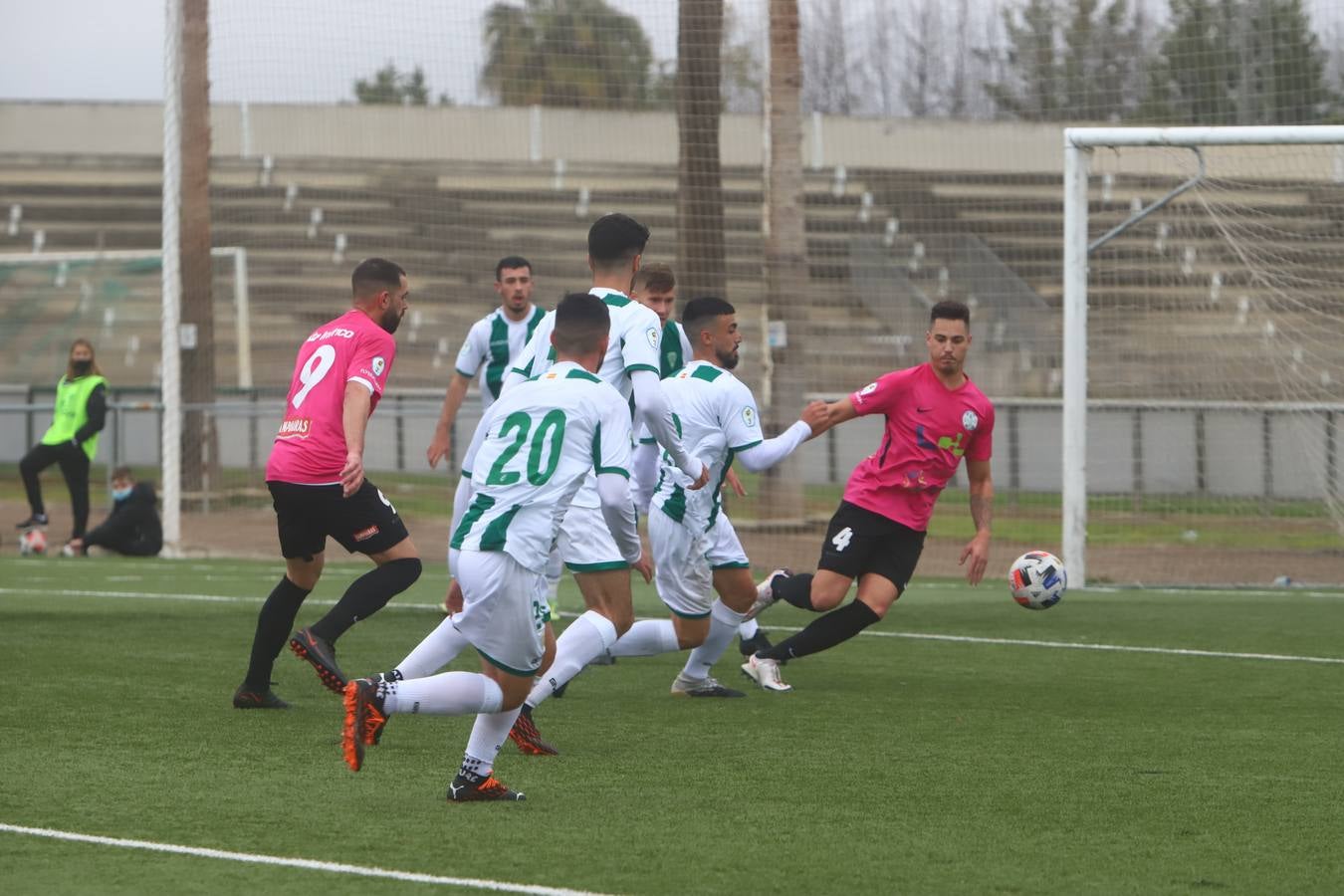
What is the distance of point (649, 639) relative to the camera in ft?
26.8

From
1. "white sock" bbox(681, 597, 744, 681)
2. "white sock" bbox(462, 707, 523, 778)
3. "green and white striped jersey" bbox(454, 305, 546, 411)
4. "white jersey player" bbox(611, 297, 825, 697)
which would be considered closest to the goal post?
"green and white striped jersey" bbox(454, 305, 546, 411)

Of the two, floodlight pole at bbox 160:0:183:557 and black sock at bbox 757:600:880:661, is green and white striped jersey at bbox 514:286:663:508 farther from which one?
floodlight pole at bbox 160:0:183:557

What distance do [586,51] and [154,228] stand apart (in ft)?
43.9

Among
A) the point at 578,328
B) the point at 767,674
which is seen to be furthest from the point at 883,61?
the point at 578,328

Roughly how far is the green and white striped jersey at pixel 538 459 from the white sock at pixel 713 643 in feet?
8.84

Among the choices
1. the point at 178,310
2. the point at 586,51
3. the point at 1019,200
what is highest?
the point at 586,51

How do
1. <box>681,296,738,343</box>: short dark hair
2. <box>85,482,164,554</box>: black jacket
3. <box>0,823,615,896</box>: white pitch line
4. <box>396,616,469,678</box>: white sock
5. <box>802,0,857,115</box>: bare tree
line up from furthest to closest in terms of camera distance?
<box>802,0,857,115</box>: bare tree → <box>85,482,164,554</box>: black jacket → <box>681,296,738,343</box>: short dark hair → <box>396,616,469,678</box>: white sock → <box>0,823,615,896</box>: white pitch line

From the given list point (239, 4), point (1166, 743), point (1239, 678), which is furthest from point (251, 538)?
point (1166, 743)

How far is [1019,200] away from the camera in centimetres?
1994

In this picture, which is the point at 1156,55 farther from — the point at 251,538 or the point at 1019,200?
the point at 251,538

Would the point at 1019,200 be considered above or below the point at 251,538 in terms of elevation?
above

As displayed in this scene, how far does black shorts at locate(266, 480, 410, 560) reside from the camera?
24.3 feet

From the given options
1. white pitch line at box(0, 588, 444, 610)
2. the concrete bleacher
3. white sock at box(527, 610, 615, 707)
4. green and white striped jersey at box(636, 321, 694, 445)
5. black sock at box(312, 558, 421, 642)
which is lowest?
A: white pitch line at box(0, 588, 444, 610)

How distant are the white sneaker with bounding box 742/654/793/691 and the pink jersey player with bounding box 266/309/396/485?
2.33 metres
